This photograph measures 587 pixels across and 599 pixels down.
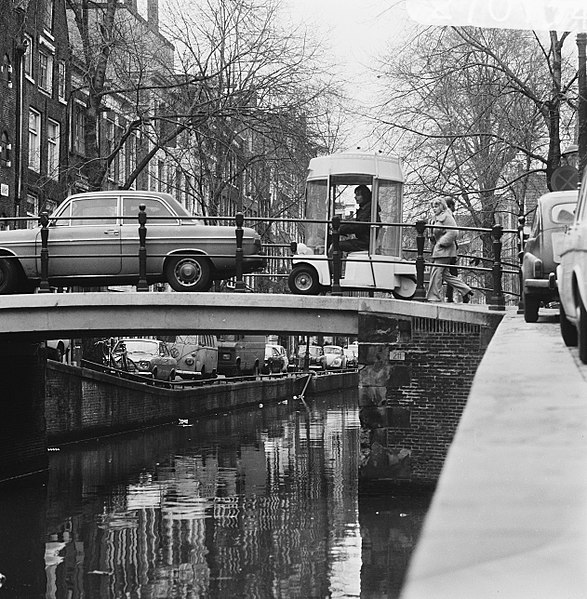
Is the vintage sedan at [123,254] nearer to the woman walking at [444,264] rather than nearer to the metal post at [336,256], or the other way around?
the metal post at [336,256]

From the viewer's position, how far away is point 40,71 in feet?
122

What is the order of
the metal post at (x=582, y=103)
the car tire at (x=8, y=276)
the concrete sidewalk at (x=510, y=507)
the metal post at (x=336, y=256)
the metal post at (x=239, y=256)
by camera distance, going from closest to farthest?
the concrete sidewalk at (x=510, y=507), the metal post at (x=336, y=256), the metal post at (x=239, y=256), the car tire at (x=8, y=276), the metal post at (x=582, y=103)

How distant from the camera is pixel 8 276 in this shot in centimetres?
1697

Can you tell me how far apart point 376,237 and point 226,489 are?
5.77 metres

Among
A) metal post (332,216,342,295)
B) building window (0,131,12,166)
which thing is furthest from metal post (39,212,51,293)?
building window (0,131,12,166)

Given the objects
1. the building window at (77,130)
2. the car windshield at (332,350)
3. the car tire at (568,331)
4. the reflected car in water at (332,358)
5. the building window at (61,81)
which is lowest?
the reflected car in water at (332,358)

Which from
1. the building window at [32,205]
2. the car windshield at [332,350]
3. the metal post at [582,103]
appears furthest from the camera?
the car windshield at [332,350]

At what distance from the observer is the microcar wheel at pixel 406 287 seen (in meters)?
17.1

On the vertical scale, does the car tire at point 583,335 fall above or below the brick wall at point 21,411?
above

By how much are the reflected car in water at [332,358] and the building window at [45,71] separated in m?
28.2

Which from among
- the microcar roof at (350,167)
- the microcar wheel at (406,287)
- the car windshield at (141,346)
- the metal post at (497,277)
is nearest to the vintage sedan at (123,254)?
the microcar roof at (350,167)

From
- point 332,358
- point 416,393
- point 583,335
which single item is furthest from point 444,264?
point 332,358

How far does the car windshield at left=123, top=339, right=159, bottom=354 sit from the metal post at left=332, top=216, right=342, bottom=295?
20683mm

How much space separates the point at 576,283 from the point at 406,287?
1024 cm
